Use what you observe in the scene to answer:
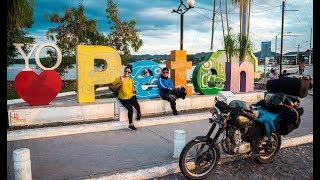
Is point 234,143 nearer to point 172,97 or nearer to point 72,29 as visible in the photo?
point 172,97

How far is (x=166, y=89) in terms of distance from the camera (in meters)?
9.38

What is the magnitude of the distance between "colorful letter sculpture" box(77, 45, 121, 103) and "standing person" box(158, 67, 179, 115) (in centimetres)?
171

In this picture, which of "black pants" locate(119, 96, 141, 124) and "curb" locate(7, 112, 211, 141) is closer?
"curb" locate(7, 112, 211, 141)

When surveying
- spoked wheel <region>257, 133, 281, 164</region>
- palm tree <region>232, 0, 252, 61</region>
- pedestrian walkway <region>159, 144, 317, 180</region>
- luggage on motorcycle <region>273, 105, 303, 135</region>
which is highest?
palm tree <region>232, 0, 252, 61</region>

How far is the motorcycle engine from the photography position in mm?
4742

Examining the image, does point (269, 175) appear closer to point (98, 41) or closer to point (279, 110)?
point (279, 110)

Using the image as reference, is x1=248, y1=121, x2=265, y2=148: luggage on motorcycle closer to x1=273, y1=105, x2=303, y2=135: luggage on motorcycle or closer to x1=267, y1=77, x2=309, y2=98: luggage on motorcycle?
x1=273, y1=105, x2=303, y2=135: luggage on motorcycle

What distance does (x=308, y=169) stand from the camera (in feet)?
16.5

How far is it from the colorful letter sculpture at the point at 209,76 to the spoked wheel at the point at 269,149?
561 cm

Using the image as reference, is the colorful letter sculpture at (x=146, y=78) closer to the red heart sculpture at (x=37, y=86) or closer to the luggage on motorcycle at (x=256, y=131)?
the red heart sculpture at (x=37, y=86)

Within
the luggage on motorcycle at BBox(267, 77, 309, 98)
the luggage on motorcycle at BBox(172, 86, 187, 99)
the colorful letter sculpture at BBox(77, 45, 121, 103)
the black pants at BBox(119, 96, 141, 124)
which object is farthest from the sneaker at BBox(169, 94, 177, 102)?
the luggage on motorcycle at BBox(267, 77, 309, 98)

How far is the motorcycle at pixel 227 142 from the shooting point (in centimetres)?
447

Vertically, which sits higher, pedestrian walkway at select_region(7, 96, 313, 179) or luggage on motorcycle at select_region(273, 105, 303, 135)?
luggage on motorcycle at select_region(273, 105, 303, 135)
